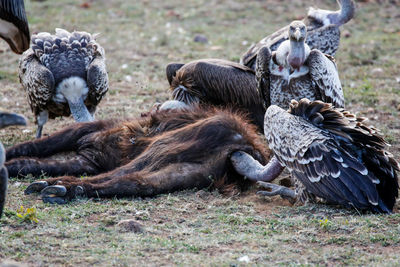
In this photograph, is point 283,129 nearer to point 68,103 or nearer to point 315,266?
point 315,266

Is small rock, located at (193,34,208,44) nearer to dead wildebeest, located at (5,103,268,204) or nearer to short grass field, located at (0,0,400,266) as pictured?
short grass field, located at (0,0,400,266)

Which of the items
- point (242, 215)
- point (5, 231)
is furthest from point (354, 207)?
point (5, 231)

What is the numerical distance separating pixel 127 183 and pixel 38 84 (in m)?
2.13

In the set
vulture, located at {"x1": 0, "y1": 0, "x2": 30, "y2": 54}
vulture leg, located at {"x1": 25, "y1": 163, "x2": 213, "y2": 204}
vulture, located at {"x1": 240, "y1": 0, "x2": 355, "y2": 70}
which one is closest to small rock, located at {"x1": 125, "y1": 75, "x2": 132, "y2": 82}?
vulture, located at {"x1": 240, "y1": 0, "x2": 355, "y2": 70}

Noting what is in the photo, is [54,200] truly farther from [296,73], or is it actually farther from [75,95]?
[296,73]

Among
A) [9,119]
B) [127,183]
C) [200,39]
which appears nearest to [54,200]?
[127,183]

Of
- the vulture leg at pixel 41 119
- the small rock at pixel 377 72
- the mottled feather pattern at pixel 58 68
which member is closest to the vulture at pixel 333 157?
the mottled feather pattern at pixel 58 68

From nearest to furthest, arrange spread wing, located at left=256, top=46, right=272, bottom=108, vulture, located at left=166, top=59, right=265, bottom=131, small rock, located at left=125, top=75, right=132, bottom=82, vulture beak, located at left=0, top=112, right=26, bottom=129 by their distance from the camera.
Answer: vulture beak, located at left=0, top=112, right=26, bottom=129, spread wing, located at left=256, top=46, right=272, bottom=108, vulture, located at left=166, top=59, right=265, bottom=131, small rock, located at left=125, top=75, right=132, bottom=82

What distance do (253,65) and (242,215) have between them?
2913 millimetres

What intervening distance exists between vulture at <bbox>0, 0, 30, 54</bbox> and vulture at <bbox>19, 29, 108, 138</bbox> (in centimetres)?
48

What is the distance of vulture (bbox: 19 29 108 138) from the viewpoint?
6375mm

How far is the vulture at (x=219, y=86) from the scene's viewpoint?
6.41m

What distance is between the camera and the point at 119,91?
7.90 meters

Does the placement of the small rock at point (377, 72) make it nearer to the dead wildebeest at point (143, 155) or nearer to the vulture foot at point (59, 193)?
the dead wildebeest at point (143, 155)
